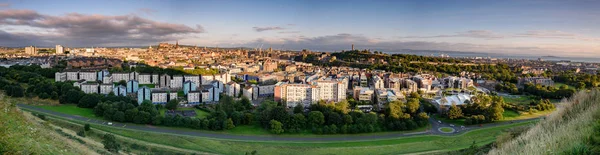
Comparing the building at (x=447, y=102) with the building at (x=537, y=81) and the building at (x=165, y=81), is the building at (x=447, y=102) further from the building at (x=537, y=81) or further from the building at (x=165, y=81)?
the building at (x=165, y=81)

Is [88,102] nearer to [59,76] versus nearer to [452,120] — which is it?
[59,76]

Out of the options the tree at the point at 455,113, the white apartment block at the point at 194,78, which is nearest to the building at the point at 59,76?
the white apartment block at the point at 194,78

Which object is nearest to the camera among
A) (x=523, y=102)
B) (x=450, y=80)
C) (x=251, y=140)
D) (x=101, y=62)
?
(x=251, y=140)

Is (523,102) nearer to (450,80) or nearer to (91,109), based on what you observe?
(450,80)

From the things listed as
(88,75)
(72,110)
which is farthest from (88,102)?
(88,75)

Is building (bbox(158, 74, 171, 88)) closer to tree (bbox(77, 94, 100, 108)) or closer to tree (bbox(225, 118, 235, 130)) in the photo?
tree (bbox(77, 94, 100, 108))

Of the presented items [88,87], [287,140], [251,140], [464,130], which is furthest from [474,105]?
[88,87]

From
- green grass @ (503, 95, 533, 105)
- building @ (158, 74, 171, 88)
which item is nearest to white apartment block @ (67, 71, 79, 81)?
building @ (158, 74, 171, 88)
